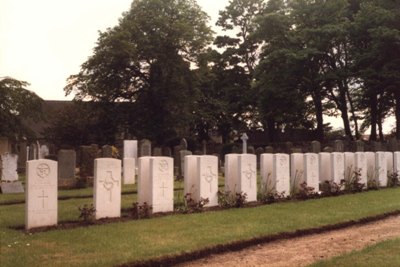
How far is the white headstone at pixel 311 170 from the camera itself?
15.6 meters

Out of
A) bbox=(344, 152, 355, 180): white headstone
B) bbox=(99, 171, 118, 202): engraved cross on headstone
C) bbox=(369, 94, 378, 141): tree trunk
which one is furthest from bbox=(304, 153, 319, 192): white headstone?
bbox=(369, 94, 378, 141): tree trunk

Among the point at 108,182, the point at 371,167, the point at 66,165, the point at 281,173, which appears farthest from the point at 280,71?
the point at 108,182

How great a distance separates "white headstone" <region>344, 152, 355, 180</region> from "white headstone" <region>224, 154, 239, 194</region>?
5169 millimetres

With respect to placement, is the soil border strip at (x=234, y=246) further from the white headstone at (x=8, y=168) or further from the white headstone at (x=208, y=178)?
the white headstone at (x=8, y=168)

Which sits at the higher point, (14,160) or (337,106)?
(337,106)

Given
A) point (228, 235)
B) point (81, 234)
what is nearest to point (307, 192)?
point (228, 235)

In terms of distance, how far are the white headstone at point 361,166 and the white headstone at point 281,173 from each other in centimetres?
364

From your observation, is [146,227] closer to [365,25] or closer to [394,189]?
[394,189]

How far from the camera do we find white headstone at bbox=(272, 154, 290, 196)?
1464 cm

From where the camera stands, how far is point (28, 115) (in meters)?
39.0

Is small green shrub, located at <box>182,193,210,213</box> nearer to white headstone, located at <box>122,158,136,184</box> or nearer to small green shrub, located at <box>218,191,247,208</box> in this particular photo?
small green shrub, located at <box>218,191,247,208</box>

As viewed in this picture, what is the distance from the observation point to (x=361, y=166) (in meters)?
17.8

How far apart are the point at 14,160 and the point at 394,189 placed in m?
14.2

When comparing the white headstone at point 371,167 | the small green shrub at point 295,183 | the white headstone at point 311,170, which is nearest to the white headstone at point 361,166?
the white headstone at point 371,167
